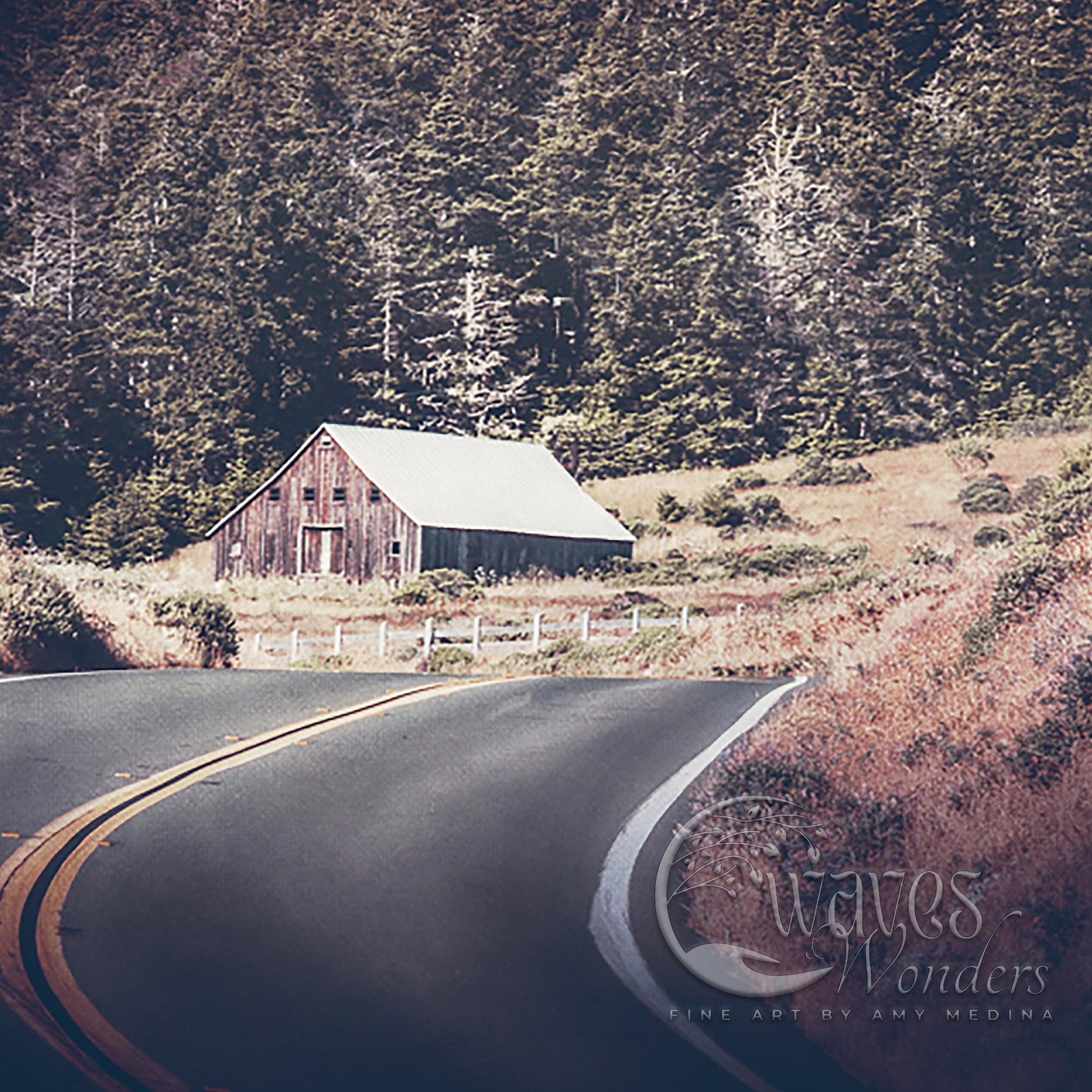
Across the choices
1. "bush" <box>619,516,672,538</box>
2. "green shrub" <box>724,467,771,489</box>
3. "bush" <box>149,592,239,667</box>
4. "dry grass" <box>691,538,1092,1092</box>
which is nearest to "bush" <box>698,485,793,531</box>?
"green shrub" <box>724,467,771,489</box>

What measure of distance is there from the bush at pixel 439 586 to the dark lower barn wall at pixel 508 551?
10 cm

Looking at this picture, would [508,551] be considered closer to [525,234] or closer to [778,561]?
[778,561]

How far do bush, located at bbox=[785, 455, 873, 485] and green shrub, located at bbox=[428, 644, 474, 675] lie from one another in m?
5.61

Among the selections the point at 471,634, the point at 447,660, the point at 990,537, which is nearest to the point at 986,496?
the point at 990,537

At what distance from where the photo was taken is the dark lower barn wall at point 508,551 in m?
19.1

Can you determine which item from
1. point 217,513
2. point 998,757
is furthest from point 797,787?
point 217,513

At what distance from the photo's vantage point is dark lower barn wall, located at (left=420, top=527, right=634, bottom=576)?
751 inches

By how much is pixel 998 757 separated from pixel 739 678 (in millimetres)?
6497

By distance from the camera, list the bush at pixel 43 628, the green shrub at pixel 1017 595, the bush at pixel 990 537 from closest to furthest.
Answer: the green shrub at pixel 1017 595, the bush at pixel 990 537, the bush at pixel 43 628

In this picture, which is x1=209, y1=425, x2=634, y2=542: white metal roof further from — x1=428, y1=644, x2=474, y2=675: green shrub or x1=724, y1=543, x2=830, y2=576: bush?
x1=428, y1=644, x2=474, y2=675: green shrub

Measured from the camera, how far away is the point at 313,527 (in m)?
19.6

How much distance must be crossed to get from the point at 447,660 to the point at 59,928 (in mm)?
10985

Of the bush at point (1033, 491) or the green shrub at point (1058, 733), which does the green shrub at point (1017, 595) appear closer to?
the bush at point (1033, 491)

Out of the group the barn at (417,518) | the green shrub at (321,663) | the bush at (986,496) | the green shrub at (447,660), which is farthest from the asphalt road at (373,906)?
the bush at (986,496)
